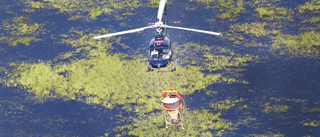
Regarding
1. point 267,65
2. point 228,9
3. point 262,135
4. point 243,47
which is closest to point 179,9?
point 228,9

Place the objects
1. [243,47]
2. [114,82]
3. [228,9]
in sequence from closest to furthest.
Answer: [114,82], [243,47], [228,9]

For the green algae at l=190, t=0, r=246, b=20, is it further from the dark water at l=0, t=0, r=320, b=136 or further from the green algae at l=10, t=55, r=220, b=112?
the green algae at l=10, t=55, r=220, b=112

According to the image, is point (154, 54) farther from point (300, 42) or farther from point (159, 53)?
point (300, 42)

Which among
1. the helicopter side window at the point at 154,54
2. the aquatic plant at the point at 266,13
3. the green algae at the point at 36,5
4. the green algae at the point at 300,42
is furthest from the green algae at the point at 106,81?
the green algae at the point at 36,5

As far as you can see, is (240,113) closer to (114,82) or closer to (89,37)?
(114,82)


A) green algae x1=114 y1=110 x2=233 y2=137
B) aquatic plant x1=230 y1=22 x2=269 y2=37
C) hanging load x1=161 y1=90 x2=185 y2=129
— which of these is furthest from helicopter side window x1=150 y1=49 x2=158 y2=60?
aquatic plant x1=230 y1=22 x2=269 y2=37
